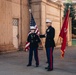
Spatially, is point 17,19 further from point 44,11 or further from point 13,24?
point 44,11

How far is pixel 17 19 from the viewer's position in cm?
2131

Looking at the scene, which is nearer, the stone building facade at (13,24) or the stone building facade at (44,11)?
the stone building facade at (13,24)

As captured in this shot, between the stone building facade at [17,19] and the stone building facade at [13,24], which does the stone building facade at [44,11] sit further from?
the stone building facade at [13,24]

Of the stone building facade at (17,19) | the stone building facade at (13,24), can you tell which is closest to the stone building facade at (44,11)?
the stone building facade at (17,19)

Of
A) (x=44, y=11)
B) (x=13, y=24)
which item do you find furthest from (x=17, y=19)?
(x=44, y=11)

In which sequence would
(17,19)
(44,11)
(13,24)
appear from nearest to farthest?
(13,24) < (17,19) < (44,11)

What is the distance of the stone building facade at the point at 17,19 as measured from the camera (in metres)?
19.0

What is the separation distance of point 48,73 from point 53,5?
16.5 metres

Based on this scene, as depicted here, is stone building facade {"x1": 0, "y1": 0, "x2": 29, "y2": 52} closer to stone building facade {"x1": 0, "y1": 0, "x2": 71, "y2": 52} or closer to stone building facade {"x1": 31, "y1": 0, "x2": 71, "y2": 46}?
stone building facade {"x1": 0, "y1": 0, "x2": 71, "y2": 52}

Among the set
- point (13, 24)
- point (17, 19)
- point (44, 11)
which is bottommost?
point (13, 24)

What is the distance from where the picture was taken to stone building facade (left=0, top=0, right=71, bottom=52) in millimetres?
19047

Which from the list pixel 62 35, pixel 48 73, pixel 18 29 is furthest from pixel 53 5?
pixel 48 73

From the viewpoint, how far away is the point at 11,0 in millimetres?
20094

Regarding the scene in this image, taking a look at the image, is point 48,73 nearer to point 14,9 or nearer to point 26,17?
point 14,9
